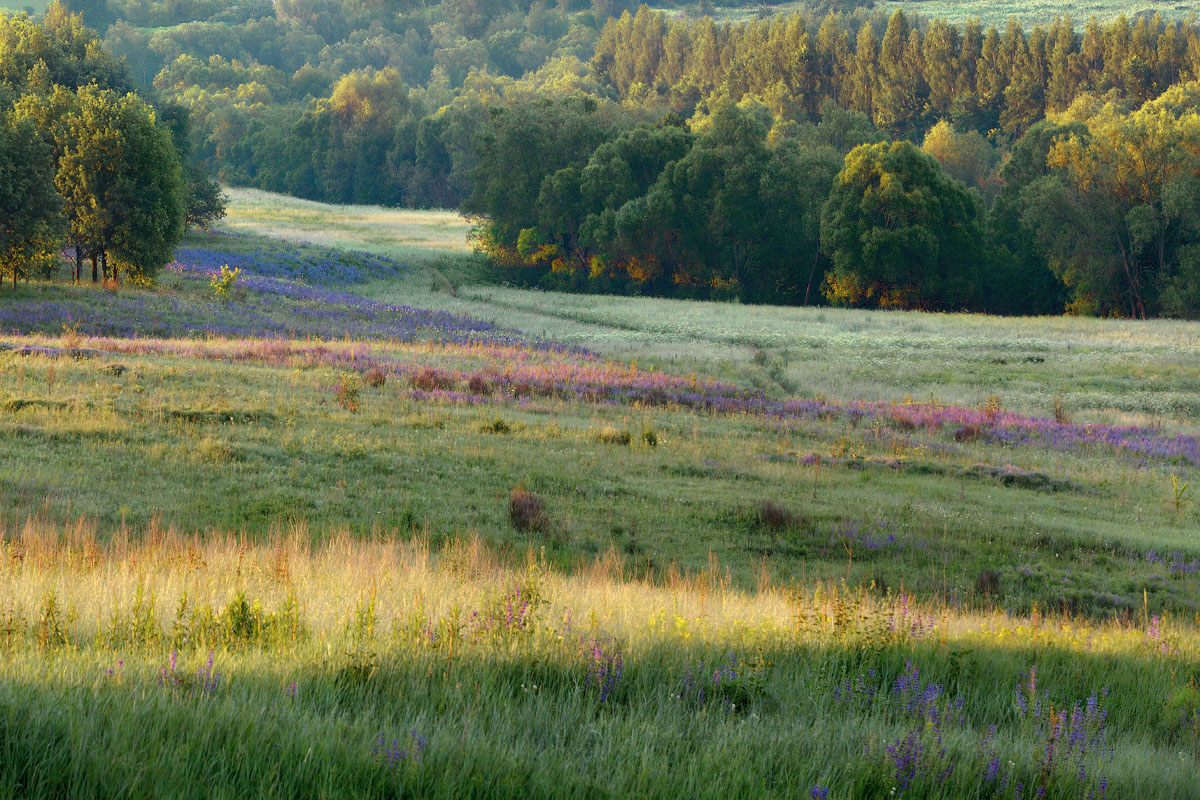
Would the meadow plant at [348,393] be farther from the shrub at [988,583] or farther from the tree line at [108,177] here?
the tree line at [108,177]

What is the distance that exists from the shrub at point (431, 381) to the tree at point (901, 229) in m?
Result: 50.0

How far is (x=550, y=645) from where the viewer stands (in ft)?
20.7

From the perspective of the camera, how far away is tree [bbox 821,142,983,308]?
231ft

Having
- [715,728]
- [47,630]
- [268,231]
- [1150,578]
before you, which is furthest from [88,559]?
[268,231]

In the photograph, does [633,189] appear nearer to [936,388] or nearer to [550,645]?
[936,388]

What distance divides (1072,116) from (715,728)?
4398 inches

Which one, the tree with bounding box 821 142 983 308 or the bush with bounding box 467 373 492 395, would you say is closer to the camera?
the bush with bounding box 467 373 492 395

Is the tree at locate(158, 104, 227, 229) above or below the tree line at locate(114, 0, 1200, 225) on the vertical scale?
below

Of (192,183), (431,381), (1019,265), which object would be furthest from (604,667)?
(1019,265)

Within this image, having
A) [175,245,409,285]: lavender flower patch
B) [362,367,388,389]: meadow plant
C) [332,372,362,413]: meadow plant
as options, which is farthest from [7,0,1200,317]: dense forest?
[332,372,362,413]: meadow plant

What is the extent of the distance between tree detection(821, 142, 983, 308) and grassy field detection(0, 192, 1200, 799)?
3506 centimetres

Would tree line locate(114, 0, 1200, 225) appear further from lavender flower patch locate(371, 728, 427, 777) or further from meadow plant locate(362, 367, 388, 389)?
lavender flower patch locate(371, 728, 427, 777)

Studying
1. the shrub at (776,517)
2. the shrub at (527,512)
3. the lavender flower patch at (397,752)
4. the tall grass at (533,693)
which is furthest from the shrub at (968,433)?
the lavender flower patch at (397,752)

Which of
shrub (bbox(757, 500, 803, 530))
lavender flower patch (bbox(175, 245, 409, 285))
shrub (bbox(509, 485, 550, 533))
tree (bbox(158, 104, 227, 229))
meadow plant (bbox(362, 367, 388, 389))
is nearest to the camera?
shrub (bbox(509, 485, 550, 533))
